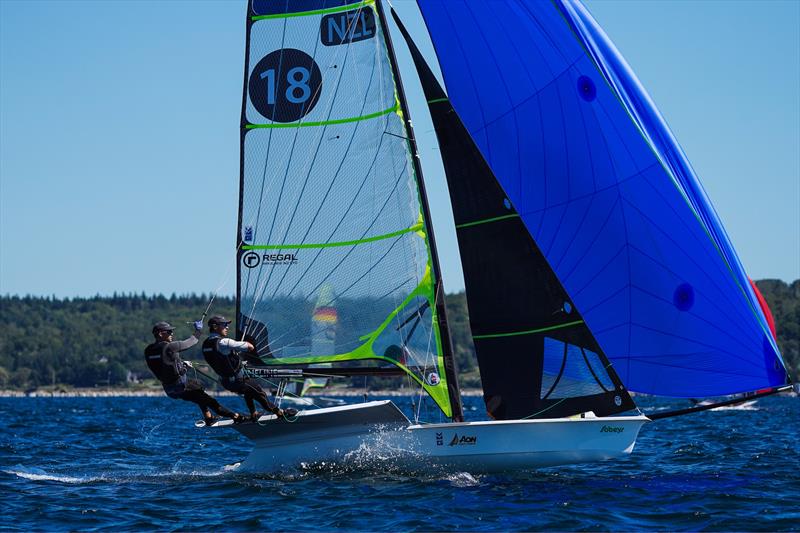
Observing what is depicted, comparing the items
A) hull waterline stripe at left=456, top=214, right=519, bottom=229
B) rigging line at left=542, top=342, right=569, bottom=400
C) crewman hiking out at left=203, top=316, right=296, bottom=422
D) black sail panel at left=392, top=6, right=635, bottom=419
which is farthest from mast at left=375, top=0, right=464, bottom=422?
crewman hiking out at left=203, top=316, right=296, bottom=422

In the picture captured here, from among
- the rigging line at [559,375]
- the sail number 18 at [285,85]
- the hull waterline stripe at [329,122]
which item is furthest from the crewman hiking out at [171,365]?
the rigging line at [559,375]

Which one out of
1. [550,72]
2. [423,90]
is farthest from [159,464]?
[550,72]

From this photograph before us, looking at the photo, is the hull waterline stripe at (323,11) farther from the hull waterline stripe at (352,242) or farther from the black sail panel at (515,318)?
the hull waterline stripe at (352,242)

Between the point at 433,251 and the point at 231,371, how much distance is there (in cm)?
328

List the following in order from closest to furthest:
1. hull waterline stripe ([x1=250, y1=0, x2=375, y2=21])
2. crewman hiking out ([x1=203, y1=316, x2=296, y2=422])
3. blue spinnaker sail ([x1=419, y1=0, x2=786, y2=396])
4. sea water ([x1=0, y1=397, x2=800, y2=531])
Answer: sea water ([x1=0, y1=397, x2=800, y2=531])
crewman hiking out ([x1=203, y1=316, x2=296, y2=422])
blue spinnaker sail ([x1=419, y1=0, x2=786, y2=396])
hull waterline stripe ([x1=250, y1=0, x2=375, y2=21])

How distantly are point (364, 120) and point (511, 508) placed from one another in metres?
5.93

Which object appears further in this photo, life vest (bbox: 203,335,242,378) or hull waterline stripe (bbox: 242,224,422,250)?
hull waterline stripe (bbox: 242,224,422,250)

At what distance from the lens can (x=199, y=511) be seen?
1306 centimetres

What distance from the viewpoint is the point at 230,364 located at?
15148mm

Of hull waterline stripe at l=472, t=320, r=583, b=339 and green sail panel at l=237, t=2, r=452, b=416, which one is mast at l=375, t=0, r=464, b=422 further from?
hull waterline stripe at l=472, t=320, r=583, b=339

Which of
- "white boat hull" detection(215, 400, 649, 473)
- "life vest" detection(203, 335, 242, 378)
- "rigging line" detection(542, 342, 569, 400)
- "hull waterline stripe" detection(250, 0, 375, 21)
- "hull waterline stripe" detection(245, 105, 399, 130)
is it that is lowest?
"white boat hull" detection(215, 400, 649, 473)

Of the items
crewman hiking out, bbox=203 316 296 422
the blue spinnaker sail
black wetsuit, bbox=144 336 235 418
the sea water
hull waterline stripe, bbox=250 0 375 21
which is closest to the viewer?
the sea water

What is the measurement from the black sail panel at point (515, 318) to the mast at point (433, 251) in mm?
439

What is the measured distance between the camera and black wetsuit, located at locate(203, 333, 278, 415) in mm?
15086
